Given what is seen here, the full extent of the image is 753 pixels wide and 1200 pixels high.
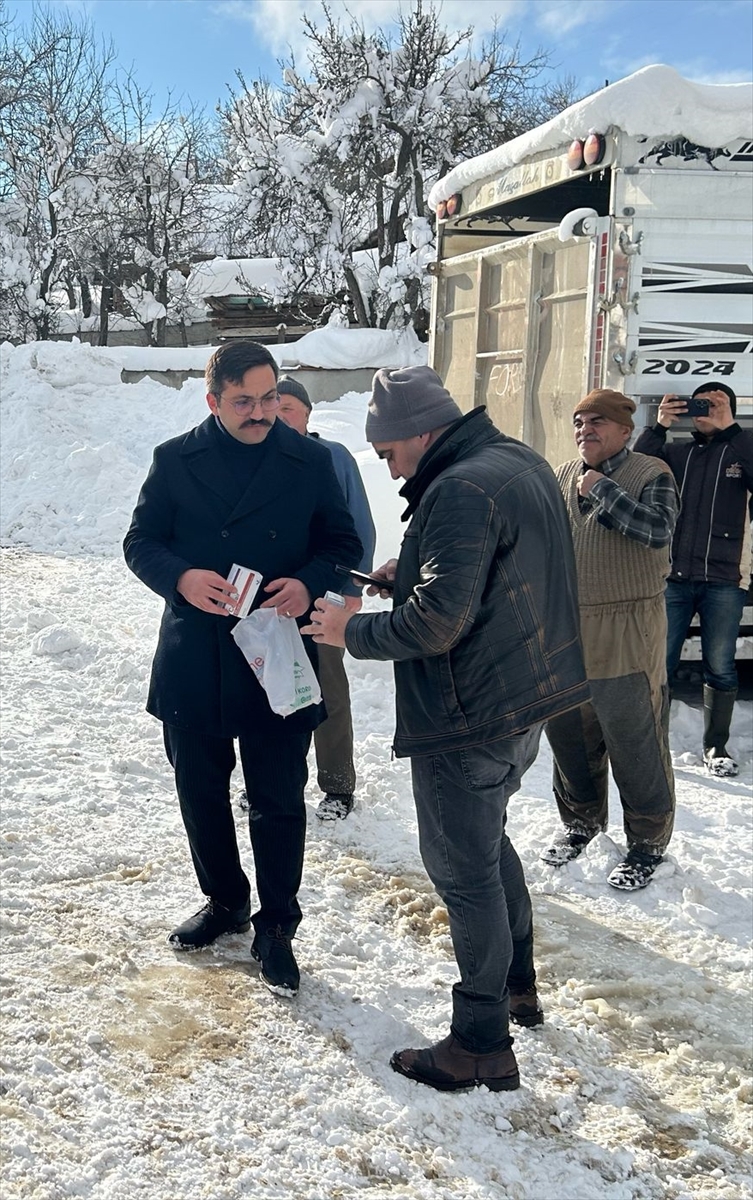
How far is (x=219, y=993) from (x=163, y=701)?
886 millimetres

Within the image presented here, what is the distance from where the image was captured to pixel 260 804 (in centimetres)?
325

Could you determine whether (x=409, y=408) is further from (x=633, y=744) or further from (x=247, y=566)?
(x=633, y=744)

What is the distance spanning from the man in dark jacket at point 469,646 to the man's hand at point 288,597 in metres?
0.25

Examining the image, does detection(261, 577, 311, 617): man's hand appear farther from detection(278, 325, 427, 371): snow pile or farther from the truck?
detection(278, 325, 427, 371): snow pile

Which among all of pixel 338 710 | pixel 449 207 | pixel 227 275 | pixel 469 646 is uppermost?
pixel 227 275

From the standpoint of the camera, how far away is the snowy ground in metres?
2.46

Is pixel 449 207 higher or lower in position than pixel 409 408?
higher

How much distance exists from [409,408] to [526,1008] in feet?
5.77

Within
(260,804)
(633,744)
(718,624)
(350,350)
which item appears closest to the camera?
(260,804)

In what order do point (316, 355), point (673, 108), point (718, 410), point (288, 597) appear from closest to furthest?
1. point (288, 597)
2. point (673, 108)
3. point (718, 410)
4. point (316, 355)

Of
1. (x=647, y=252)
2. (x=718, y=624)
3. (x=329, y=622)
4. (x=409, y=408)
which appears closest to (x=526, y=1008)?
(x=329, y=622)

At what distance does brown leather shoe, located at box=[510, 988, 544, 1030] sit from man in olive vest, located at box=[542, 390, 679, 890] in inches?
42.1

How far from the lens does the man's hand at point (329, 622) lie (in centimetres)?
285

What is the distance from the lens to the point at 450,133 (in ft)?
64.5
